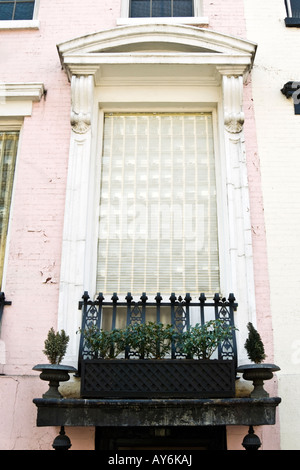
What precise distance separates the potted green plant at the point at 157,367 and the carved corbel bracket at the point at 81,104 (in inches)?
106

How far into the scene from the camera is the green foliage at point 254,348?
16.6 ft

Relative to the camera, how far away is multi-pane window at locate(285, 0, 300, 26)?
Result: 739 centimetres

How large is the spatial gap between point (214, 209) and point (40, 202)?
6.85ft

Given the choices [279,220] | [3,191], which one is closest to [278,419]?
[279,220]

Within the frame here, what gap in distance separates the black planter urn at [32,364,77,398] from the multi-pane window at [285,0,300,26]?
216 inches

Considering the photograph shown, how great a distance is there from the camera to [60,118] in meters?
6.85

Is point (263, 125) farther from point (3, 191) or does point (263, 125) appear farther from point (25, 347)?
point (25, 347)

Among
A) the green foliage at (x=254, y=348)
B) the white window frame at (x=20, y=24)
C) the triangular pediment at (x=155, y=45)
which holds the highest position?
the white window frame at (x=20, y=24)

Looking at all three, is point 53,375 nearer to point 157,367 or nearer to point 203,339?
point 157,367

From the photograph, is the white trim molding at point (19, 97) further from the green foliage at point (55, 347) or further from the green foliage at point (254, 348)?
the green foliage at point (254, 348)

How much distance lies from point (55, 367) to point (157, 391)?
38.3 inches

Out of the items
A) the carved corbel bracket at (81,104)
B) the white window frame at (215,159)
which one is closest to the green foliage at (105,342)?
the white window frame at (215,159)

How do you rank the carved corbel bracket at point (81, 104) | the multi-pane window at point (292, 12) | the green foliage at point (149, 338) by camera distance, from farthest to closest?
the multi-pane window at point (292, 12), the carved corbel bracket at point (81, 104), the green foliage at point (149, 338)

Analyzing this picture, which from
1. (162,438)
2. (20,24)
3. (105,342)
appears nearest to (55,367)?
(105,342)
